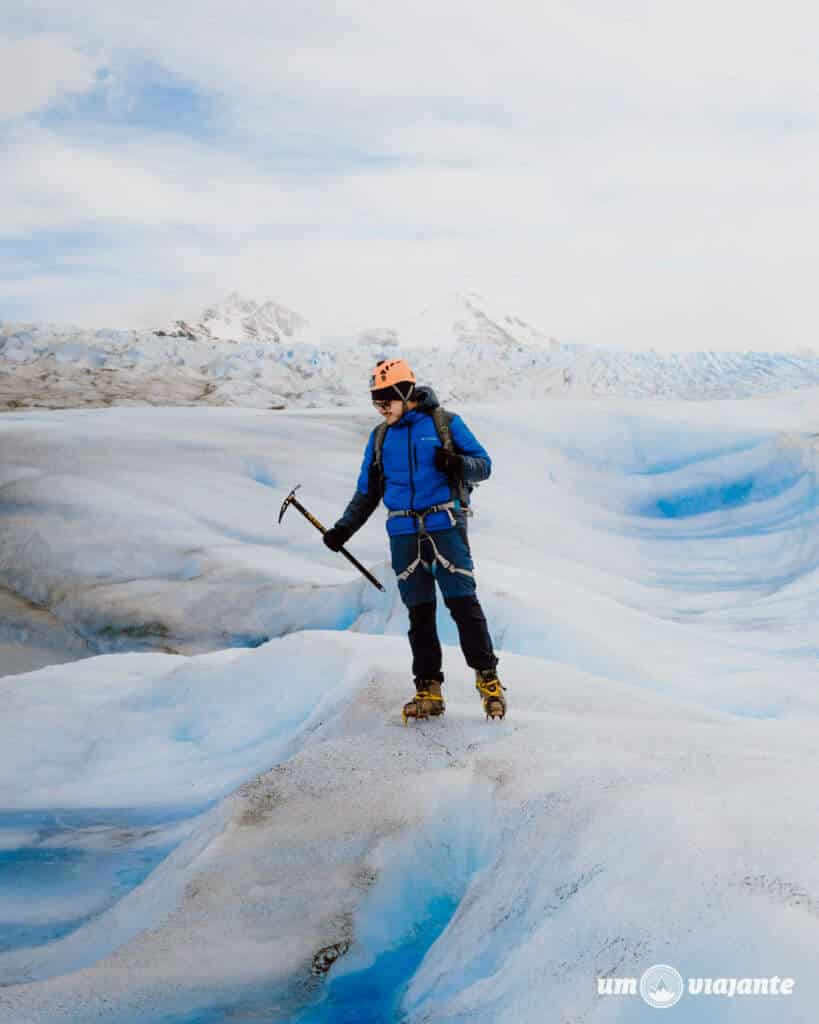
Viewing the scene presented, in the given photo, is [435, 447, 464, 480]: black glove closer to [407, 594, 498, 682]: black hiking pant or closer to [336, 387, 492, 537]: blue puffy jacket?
[336, 387, 492, 537]: blue puffy jacket

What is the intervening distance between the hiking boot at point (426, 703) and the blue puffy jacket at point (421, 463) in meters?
0.72

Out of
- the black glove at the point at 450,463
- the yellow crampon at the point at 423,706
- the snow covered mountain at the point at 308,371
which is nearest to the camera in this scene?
the black glove at the point at 450,463

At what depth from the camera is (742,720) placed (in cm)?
562

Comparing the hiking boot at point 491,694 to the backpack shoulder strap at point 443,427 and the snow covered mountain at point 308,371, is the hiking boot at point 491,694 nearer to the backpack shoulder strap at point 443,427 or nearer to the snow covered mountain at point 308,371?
the backpack shoulder strap at point 443,427

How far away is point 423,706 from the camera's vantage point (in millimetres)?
4422

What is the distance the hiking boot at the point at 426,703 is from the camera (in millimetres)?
4414

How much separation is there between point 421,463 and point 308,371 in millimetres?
65276

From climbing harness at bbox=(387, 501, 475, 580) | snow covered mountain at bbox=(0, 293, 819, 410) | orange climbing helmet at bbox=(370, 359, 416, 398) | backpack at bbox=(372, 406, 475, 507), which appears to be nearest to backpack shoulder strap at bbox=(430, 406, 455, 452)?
backpack at bbox=(372, 406, 475, 507)

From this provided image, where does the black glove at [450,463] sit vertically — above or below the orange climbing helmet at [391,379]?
below

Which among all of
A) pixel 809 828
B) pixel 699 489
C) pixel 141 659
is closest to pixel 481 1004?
pixel 809 828

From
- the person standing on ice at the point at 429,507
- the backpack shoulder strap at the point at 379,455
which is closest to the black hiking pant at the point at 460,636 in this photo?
the person standing on ice at the point at 429,507

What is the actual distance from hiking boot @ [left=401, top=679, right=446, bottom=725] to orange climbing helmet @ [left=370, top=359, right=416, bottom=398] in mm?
1324

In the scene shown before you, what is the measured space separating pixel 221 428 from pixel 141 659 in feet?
44.8

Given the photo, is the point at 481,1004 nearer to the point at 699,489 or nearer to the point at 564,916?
the point at 564,916
